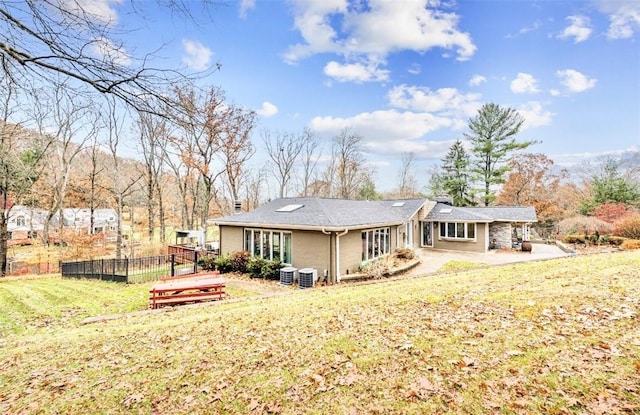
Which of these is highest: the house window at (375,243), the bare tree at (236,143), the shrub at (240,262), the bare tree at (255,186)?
the bare tree at (236,143)

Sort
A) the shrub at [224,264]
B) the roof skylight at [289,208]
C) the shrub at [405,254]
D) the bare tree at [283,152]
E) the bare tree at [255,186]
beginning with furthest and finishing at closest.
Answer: the bare tree at [255,186], the bare tree at [283,152], the shrub at [405,254], the roof skylight at [289,208], the shrub at [224,264]

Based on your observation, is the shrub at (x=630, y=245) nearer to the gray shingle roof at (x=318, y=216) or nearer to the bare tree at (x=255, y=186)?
the gray shingle roof at (x=318, y=216)

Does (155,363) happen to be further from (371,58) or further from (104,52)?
(371,58)

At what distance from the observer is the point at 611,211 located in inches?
980

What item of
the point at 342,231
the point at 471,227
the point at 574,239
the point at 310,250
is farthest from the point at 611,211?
the point at 310,250

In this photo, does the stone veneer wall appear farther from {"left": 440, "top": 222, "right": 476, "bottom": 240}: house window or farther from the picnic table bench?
the picnic table bench

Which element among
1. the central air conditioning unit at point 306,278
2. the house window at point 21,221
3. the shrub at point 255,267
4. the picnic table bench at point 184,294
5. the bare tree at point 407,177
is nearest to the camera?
the picnic table bench at point 184,294

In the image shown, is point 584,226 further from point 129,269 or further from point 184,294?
point 129,269

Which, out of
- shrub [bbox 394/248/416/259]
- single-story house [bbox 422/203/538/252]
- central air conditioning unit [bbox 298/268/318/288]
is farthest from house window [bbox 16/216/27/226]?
single-story house [bbox 422/203/538/252]

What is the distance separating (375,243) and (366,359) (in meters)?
12.3

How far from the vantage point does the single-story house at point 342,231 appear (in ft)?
43.4

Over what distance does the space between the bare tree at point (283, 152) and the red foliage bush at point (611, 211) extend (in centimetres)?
2869

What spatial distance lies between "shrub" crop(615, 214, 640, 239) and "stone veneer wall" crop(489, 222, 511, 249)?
7776 mm

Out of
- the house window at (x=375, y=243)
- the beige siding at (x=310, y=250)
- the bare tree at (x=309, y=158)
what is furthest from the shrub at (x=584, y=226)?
the bare tree at (x=309, y=158)
